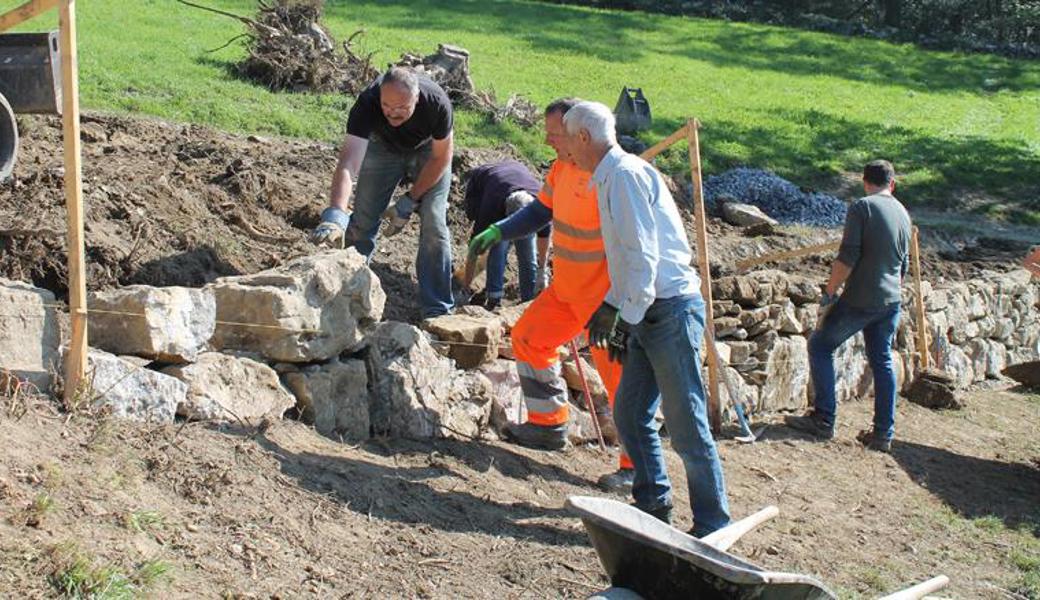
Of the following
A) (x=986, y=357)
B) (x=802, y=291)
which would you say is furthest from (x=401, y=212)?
(x=986, y=357)

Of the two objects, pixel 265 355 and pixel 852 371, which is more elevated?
pixel 265 355

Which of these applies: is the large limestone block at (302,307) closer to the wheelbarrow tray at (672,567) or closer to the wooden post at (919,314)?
the wheelbarrow tray at (672,567)

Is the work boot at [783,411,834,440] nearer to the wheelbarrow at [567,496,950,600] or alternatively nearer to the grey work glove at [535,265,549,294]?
the grey work glove at [535,265,549,294]

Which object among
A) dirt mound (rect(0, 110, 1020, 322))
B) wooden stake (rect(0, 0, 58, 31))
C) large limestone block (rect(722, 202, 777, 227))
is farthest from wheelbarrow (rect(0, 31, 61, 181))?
large limestone block (rect(722, 202, 777, 227))

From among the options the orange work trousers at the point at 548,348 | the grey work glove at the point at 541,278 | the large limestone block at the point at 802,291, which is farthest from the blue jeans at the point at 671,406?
the large limestone block at the point at 802,291

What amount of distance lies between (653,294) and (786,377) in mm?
4293

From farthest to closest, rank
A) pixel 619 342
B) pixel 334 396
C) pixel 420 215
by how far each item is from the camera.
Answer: pixel 420 215
pixel 334 396
pixel 619 342

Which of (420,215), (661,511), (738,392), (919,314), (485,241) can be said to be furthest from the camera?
(919,314)

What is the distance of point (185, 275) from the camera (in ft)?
23.5

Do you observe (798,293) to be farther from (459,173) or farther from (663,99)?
(663,99)

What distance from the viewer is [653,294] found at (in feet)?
18.2

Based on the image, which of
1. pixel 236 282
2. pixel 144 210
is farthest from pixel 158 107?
pixel 236 282

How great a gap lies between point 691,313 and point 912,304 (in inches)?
241

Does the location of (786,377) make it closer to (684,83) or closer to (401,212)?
(401,212)
